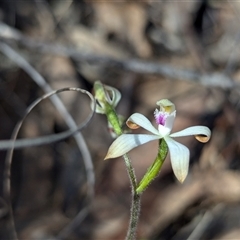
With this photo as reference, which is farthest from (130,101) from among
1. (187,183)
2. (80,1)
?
(80,1)

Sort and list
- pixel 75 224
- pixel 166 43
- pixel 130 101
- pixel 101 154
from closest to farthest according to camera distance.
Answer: pixel 75 224 → pixel 101 154 → pixel 130 101 → pixel 166 43

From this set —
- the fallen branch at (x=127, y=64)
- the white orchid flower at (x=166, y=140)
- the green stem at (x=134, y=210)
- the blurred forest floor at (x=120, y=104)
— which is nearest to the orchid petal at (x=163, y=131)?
the white orchid flower at (x=166, y=140)

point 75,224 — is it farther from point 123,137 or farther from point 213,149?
point 123,137

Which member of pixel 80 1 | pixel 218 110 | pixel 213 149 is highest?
pixel 80 1

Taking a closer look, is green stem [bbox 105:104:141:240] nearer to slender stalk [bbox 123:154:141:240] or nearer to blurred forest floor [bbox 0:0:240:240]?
slender stalk [bbox 123:154:141:240]

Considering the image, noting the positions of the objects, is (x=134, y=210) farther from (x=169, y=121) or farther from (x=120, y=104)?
(x=120, y=104)

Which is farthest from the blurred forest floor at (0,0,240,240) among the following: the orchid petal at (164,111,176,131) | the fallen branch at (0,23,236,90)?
the orchid petal at (164,111,176,131)
